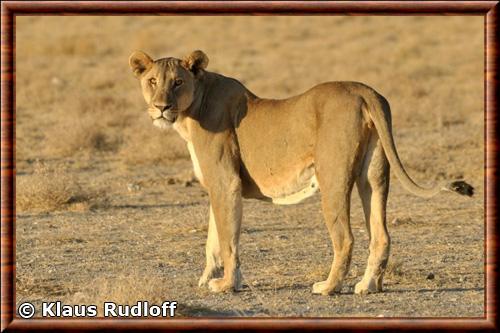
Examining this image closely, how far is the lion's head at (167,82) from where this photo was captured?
8.30 m

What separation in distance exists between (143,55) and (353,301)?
2.31 meters

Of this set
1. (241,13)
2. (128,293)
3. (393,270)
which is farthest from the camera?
(393,270)

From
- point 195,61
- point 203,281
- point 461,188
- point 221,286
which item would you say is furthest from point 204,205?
point 461,188

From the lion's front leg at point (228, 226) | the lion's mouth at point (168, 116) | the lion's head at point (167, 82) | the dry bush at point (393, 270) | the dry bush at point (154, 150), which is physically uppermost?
the lion's head at point (167, 82)

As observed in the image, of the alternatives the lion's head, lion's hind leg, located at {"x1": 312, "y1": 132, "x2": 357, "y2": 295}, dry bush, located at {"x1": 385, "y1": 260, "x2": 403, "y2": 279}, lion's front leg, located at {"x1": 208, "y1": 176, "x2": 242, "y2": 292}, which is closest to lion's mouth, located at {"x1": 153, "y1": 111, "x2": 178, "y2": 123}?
the lion's head

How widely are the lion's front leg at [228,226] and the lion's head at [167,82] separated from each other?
61 cm

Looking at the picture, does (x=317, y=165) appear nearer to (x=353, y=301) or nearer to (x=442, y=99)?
(x=353, y=301)

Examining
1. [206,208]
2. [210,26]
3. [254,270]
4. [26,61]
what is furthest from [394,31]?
[254,270]

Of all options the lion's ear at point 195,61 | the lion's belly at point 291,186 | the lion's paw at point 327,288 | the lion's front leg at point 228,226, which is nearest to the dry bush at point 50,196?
the lion's ear at point 195,61

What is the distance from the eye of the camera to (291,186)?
8.31 m

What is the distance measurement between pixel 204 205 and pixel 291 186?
429 centimetres

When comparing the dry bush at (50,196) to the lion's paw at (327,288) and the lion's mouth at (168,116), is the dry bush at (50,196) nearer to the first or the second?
the lion's mouth at (168,116)

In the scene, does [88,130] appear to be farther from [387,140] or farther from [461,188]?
[461,188]

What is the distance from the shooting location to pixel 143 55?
855cm
